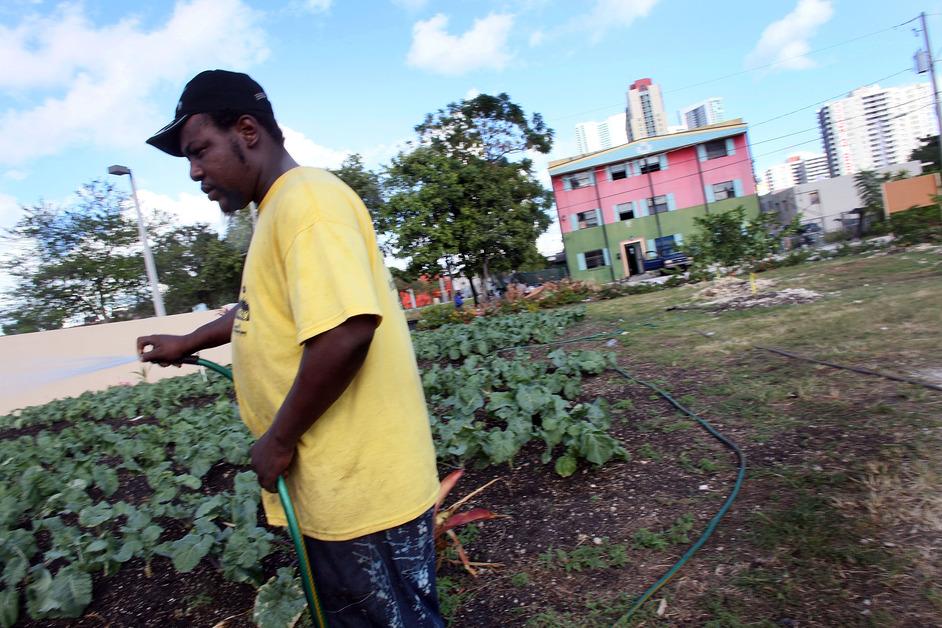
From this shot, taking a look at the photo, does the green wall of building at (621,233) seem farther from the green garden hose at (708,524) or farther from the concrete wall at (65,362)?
the green garden hose at (708,524)

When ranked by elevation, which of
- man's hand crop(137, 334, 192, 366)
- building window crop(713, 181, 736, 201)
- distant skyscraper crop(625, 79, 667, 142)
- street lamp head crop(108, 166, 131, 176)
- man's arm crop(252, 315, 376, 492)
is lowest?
man's arm crop(252, 315, 376, 492)

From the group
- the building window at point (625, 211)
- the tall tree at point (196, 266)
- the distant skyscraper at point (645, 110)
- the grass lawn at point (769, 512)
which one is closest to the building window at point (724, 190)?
the building window at point (625, 211)

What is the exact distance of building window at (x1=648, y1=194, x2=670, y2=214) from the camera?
33156mm

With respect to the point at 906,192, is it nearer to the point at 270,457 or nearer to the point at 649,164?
the point at 649,164

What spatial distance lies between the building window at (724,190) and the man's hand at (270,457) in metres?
35.4

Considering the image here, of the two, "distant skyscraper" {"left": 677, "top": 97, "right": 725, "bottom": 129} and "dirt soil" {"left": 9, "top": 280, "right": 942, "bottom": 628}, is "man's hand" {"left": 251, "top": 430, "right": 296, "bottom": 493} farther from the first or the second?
"distant skyscraper" {"left": 677, "top": 97, "right": 725, "bottom": 129}

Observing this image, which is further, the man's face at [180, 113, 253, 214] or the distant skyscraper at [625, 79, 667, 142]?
the distant skyscraper at [625, 79, 667, 142]

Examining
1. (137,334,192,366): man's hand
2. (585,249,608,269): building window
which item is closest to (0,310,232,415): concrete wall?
(137,334,192,366): man's hand

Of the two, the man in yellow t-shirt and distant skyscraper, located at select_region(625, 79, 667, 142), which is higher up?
distant skyscraper, located at select_region(625, 79, 667, 142)

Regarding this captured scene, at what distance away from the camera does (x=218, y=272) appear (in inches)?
1006

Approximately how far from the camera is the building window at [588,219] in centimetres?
3428

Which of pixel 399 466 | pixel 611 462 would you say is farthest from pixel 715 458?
pixel 399 466

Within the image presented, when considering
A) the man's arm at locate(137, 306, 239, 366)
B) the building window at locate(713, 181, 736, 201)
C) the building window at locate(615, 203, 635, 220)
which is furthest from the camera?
the building window at locate(615, 203, 635, 220)

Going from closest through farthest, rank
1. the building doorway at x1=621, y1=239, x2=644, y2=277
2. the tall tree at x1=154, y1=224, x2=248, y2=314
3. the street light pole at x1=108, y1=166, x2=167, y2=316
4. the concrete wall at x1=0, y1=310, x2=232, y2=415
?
the concrete wall at x1=0, y1=310, x2=232, y2=415 < the street light pole at x1=108, y1=166, x2=167, y2=316 < the tall tree at x1=154, y1=224, x2=248, y2=314 < the building doorway at x1=621, y1=239, x2=644, y2=277
